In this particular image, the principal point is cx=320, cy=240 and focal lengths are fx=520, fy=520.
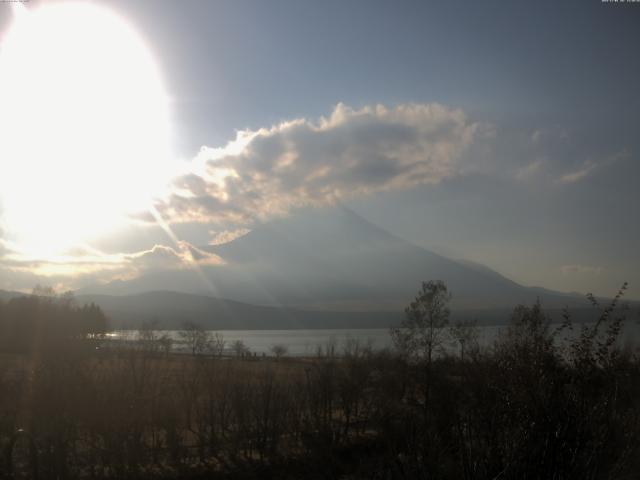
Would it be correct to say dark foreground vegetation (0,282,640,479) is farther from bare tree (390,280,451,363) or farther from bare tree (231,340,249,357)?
bare tree (231,340,249,357)

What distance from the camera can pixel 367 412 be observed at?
3102 cm

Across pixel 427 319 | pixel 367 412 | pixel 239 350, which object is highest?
pixel 427 319

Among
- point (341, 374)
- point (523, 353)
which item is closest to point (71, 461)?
point (341, 374)

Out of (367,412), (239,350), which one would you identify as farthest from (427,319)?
(239,350)

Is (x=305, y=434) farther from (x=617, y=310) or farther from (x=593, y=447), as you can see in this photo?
(x=593, y=447)

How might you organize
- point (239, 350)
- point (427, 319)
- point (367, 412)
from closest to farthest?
point (367, 412) → point (427, 319) → point (239, 350)

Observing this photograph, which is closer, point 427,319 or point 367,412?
point 367,412

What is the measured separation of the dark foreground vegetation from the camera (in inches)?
224

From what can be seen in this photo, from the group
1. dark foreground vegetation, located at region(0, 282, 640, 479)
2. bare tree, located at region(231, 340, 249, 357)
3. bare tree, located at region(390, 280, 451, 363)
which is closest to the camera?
dark foreground vegetation, located at region(0, 282, 640, 479)

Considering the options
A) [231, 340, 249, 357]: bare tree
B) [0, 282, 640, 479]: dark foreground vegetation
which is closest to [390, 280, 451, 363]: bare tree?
[0, 282, 640, 479]: dark foreground vegetation

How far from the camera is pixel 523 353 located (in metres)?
7.12

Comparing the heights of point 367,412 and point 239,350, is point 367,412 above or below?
below

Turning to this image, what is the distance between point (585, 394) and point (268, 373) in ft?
81.5

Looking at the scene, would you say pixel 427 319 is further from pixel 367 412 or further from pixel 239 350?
pixel 239 350
